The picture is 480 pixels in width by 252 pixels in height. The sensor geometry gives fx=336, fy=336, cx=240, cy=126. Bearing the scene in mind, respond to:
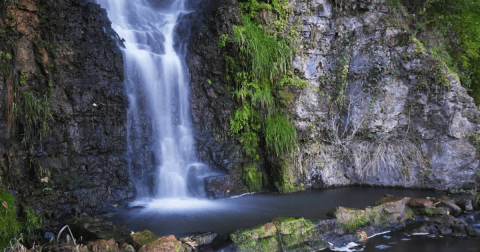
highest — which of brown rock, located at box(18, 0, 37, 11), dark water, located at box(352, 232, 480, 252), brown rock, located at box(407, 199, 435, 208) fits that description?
brown rock, located at box(18, 0, 37, 11)

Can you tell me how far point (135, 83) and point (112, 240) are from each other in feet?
13.5

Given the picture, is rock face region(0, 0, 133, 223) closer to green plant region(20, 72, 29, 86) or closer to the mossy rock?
green plant region(20, 72, 29, 86)

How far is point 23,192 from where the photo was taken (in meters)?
5.87

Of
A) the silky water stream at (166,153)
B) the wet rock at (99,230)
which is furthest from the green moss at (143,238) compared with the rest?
the silky water stream at (166,153)

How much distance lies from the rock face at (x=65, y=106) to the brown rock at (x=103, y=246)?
207cm

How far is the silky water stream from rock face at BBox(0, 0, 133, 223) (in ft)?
1.31

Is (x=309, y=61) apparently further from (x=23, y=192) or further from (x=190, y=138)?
(x=23, y=192)

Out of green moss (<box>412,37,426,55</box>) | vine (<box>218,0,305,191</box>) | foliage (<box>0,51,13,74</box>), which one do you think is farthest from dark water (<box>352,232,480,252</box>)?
foliage (<box>0,51,13,74</box>)

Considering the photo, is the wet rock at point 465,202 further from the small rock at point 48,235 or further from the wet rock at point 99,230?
the small rock at point 48,235

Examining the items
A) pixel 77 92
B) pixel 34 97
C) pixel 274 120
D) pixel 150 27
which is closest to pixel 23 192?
pixel 34 97

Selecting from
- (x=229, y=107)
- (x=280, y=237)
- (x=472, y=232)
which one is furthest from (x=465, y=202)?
(x=229, y=107)

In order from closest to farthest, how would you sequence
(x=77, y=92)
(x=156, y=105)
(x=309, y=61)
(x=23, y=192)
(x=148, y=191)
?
(x=23, y=192)
(x=77, y=92)
(x=148, y=191)
(x=156, y=105)
(x=309, y=61)

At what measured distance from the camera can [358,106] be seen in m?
9.24

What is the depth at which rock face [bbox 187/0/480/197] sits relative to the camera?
8.40 m
